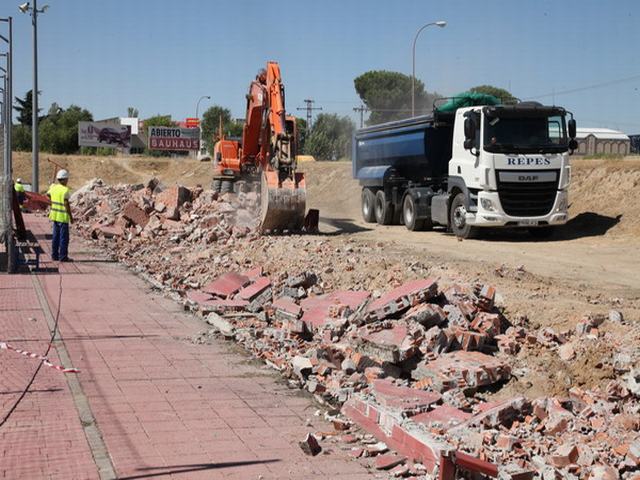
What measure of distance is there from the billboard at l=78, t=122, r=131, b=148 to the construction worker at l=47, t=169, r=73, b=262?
205 ft

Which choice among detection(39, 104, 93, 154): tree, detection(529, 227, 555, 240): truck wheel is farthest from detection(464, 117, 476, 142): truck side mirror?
detection(39, 104, 93, 154): tree

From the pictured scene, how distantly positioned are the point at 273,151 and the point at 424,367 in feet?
39.1

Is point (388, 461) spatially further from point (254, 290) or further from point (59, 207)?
point (59, 207)

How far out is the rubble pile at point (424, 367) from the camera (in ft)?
20.0

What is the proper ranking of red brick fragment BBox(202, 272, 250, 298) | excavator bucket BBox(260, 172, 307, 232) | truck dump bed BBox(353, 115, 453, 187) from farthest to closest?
truck dump bed BBox(353, 115, 453, 187) < excavator bucket BBox(260, 172, 307, 232) < red brick fragment BBox(202, 272, 250, 298)

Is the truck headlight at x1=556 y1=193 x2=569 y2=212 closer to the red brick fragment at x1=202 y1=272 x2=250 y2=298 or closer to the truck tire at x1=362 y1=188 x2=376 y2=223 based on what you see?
the truck tire at x1=362 y1=188 x2=376 y2=223

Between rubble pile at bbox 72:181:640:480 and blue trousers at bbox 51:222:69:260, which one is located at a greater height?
blue trousers at bbox 51:222:69:260

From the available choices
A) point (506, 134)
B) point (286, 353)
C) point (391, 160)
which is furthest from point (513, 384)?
point (391, 160)

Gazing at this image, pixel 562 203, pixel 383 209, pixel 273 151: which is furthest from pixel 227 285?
pixel 383 209

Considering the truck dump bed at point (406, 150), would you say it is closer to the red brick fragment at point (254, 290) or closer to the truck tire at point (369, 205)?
the truck tire at point (369, 205)

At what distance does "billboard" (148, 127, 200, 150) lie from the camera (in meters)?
81.9

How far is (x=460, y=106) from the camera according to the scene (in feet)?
66.0

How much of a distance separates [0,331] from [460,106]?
1284 centimetres

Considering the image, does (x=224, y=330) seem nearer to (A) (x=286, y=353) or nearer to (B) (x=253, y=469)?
(A) (x=286, y=353)
